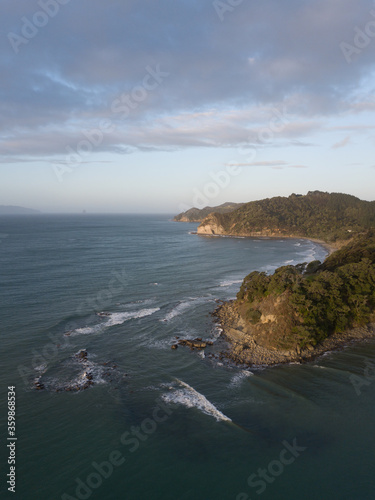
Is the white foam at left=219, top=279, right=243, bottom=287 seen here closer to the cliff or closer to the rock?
the cliff

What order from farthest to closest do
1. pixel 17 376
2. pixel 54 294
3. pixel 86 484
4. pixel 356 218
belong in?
pixel 356 218, pixel 54 294, pixel 17 376, pixel 86 484

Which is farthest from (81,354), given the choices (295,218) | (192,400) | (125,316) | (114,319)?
(295,218)

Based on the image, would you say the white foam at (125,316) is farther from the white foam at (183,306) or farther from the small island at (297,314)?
the small island at (297,314)

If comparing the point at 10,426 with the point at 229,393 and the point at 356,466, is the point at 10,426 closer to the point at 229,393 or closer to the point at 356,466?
the point at 229,393

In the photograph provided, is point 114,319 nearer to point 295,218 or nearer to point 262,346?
point 262,346

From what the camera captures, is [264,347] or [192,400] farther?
[264,347]

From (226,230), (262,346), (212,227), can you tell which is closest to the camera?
(262,346)

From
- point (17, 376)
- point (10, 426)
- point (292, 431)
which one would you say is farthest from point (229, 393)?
point (17, 376)
